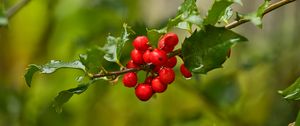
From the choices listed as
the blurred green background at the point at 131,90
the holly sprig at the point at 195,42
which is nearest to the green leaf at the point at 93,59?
the holly sprig at the point at 195,42

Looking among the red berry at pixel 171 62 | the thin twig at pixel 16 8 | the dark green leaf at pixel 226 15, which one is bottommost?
the red berry at pixel 171 62

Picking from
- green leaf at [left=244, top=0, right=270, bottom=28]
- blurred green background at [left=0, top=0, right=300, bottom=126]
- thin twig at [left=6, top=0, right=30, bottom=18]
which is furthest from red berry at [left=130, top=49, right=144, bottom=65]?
blurred green background at [left=0, top=0, right=300, bottom=126]

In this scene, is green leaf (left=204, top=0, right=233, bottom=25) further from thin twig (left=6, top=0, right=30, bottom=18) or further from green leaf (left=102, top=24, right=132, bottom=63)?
thin twig (left=6, top=0, right=30, bottom=18)

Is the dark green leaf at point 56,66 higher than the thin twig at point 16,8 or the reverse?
the reverse

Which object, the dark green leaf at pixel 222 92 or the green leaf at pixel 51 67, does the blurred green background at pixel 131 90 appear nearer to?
the dark green leaf at pixel 222 92

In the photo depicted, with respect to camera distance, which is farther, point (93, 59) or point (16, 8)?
point (16, 8)

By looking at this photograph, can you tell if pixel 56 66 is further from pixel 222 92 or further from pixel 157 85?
pixel 222 92

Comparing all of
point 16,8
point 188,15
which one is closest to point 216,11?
point 188,15
